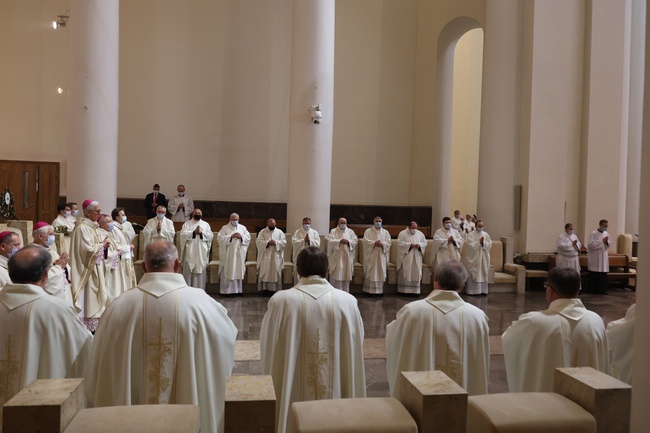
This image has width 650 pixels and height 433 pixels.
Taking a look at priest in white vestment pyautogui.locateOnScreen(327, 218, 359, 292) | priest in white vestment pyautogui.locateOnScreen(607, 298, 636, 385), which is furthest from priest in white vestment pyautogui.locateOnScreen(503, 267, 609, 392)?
priest in white vestment pyautogui.locateOnScreen(327, 218, 359, 292)

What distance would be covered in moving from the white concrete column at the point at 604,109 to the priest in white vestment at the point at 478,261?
3.06 m

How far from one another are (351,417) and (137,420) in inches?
31.1

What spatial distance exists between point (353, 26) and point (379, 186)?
5.07 meters

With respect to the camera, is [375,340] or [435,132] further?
[435,132]

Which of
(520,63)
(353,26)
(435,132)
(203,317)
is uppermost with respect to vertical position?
(353,26)

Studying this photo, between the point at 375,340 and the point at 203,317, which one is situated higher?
the point at 203,317

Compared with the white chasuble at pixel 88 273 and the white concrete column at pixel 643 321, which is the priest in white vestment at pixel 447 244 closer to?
the white chasuble at pixel 88 273

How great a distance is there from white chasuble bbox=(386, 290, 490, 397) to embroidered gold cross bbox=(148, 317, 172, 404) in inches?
58.8

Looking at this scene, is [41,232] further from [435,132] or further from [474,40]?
[474,40]

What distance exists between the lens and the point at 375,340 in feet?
29.1

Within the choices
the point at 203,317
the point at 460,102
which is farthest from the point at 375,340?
the point at 460,102

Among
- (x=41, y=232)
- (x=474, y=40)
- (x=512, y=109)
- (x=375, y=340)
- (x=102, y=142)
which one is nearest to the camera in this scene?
(x=41, y=232)

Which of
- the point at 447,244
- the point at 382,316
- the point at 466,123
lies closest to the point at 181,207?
the point at 447,244

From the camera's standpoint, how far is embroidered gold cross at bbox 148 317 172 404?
3688 millimetres
